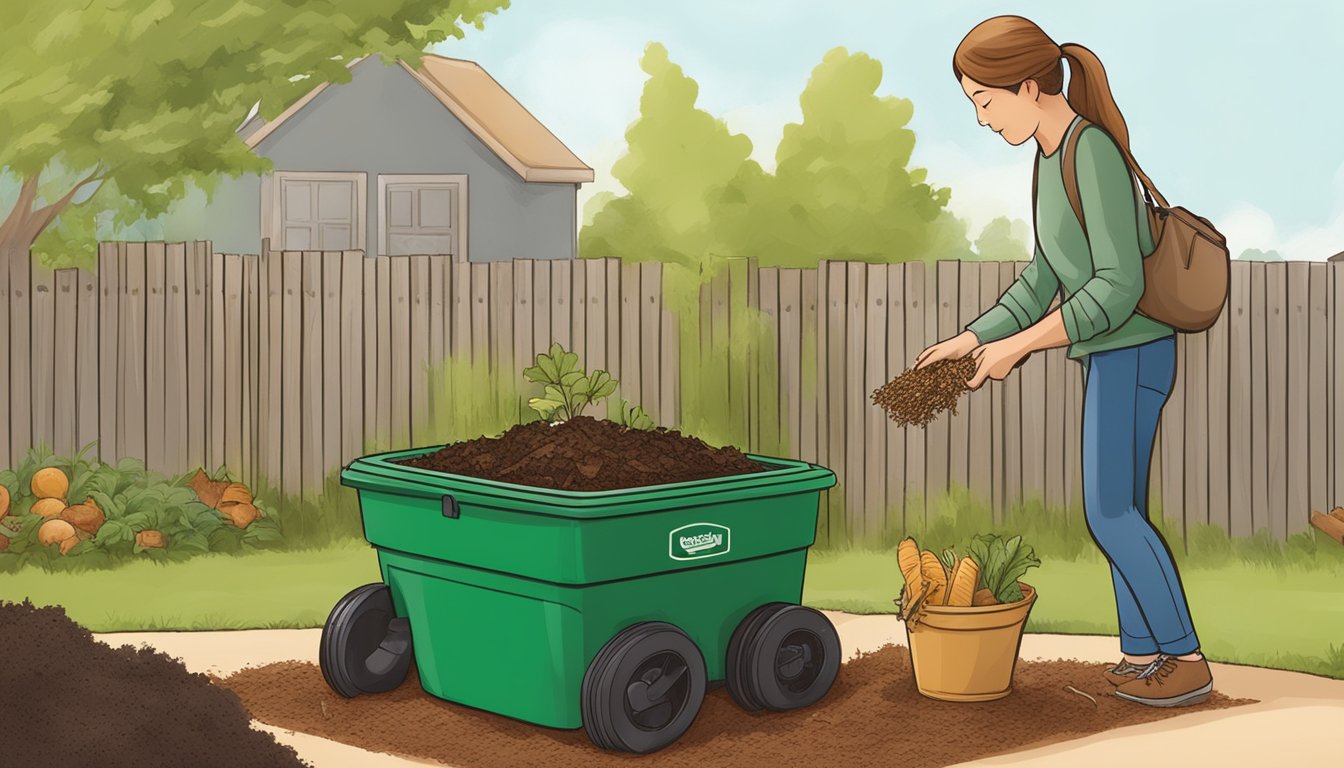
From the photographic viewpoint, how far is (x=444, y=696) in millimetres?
4578

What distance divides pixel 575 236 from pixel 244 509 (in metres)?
8.27

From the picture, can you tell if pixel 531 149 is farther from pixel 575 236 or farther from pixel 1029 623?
pixel 1029 623

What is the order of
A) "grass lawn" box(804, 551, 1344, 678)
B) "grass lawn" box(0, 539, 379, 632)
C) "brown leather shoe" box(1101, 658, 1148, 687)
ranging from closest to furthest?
"brown leather shoe" box(1101, 658, 1148, 687) → "grass lawn" box(804, 551, 1344, 678) → "grass lawn" box(0, 539, 379, 632)

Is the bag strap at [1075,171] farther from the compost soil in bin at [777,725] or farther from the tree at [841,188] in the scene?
the tree at [841,188]

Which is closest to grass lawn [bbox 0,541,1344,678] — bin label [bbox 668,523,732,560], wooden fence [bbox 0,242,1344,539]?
wooden fence [bbox 0,242,1344,539]

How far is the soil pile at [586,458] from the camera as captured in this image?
4.28 m

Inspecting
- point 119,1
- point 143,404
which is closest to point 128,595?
point 143,404

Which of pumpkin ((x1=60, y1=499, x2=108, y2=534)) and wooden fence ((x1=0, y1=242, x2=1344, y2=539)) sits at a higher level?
wooden fence ((x1=0, y1=242, x2=1344, y2=539))

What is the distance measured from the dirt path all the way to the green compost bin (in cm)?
43

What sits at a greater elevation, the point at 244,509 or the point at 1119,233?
the point at 1119,233

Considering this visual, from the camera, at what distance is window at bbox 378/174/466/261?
1509cm

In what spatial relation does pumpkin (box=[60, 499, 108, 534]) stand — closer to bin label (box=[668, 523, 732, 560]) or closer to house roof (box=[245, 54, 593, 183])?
bin label (box=[668, 523, 732, 560])

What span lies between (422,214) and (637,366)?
7.66 metres

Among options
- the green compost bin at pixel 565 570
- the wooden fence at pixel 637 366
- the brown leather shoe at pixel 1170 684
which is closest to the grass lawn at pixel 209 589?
the wooden fence at pixel 637 366
